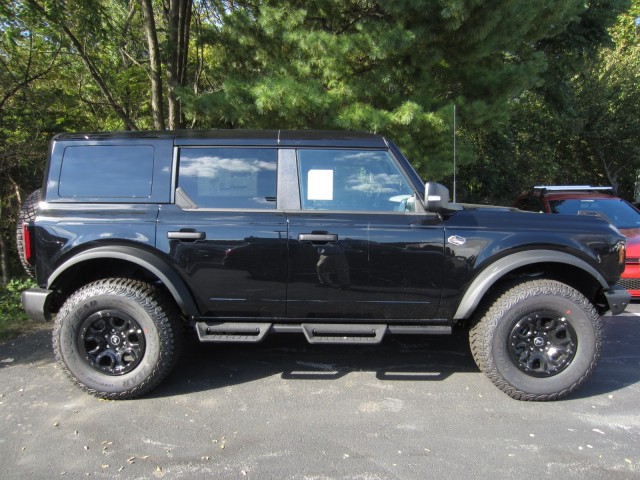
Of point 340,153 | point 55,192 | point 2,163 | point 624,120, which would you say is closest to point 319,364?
point 340,153

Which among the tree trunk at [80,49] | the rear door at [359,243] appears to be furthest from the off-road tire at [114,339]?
the tree trunk at [80,49]

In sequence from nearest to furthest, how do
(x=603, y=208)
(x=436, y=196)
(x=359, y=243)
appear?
(x=436, y=196), (x=359, y=243), (x=603, y=208)

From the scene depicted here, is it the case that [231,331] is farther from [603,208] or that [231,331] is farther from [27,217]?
[603,208]

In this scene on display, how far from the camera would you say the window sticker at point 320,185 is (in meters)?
3.64

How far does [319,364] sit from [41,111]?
6.27 metres

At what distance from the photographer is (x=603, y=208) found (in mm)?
6930

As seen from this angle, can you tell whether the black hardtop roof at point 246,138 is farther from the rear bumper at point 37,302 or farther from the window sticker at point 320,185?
the rear bumper at point 37,302

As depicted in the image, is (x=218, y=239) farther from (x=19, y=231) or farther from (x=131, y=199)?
(x=19, y=231)

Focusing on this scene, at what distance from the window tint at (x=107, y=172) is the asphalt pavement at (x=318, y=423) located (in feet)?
5.27

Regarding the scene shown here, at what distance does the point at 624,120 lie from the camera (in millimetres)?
12977

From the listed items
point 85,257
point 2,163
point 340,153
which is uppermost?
point 2,163

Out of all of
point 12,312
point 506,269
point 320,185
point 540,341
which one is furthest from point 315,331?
point 12,312

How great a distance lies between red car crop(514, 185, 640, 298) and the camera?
5957 millimetres

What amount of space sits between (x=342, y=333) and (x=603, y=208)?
5446mm
